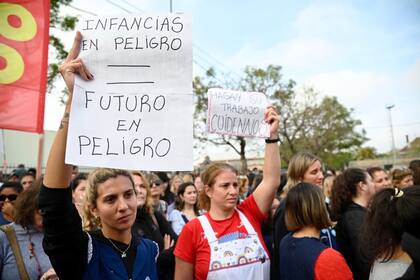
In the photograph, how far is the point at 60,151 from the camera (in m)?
1.76

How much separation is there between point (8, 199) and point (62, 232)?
3.11m

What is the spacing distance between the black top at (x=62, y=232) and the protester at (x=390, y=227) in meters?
1.54

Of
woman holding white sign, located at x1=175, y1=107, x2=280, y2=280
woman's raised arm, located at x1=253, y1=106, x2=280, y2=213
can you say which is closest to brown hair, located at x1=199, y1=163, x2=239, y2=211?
woman holding white sign, located at x1=175, y1=107, x2=280, y2=280

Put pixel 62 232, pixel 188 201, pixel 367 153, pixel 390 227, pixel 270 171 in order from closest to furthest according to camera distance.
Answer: pixel 62 232
pixel 390 227
pixel 270 171
pixel 188 201
pixel 367 153

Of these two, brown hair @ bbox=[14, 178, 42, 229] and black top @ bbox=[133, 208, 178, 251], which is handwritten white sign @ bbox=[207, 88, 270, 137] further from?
brown hair @ bbox=[14, 178, 42, 229]

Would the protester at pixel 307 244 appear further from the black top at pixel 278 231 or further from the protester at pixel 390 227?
the black top at pixel 278 231

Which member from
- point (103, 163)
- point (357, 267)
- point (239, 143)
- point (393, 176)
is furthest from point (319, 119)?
point (103, 163)

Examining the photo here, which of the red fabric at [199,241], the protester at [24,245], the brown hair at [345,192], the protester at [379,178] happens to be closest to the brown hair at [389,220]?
the red fabric at [199,241]

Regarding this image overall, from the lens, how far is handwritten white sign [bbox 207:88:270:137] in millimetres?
2967

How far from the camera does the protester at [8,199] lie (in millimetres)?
4148

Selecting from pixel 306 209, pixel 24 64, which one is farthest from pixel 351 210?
pixel 24 64

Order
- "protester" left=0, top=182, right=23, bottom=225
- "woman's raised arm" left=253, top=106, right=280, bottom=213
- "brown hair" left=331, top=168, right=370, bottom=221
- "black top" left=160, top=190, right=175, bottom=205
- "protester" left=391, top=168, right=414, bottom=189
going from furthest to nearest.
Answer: "black top" left=160, top=190, right=175, bottom=205, "protester" left=391, top=168, right=414, bottom=189, "protester" left=0, top=182, right=23, bottom=225, "brown hair" left=331, top=168, right=370, bottom=221, "woman's raised arm" left=253, top=106, right=280, bottom=213

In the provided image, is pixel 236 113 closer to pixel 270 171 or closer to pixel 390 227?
pixel 270 171

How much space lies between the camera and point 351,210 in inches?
139
